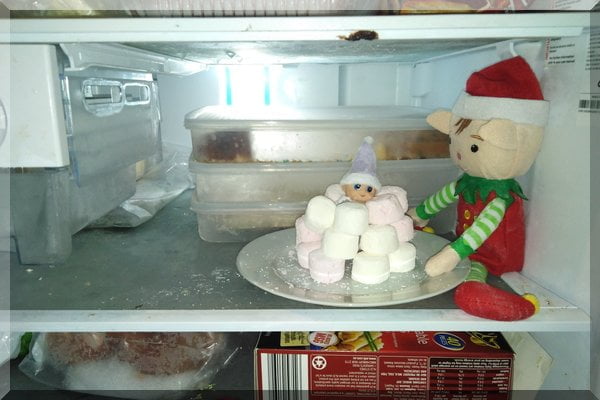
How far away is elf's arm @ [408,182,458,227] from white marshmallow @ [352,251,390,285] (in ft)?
0.69

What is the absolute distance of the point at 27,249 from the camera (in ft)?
2.46

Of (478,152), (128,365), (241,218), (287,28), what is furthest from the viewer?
(241,218)

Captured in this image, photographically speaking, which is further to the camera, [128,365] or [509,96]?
[128,365]

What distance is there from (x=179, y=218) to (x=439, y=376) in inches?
26.6

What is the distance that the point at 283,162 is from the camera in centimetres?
89

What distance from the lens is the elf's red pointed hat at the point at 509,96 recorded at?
63 cm

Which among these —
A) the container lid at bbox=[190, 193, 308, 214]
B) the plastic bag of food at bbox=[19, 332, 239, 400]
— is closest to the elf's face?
the container lid at bbox=[190, 193, 308, 214]

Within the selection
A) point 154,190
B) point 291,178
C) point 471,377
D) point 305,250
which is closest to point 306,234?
point 305,250

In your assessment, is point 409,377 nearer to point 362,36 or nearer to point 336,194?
point 336,194

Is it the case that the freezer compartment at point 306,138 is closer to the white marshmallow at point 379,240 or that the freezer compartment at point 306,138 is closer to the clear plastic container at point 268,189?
the clear plastic container at point 268,189

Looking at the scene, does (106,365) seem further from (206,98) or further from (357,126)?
(206,98)

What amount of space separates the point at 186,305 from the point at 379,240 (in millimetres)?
288

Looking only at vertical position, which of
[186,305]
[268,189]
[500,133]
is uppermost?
[500,133]

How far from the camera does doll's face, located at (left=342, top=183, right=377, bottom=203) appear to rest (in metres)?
0.68
